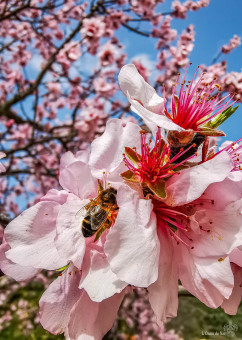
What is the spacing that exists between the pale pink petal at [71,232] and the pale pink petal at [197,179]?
20 centimetres

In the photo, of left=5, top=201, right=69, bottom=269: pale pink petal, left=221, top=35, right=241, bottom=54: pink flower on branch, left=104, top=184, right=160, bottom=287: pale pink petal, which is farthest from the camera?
left=221, top=35, right=241, bottom=54: pink flower on branch

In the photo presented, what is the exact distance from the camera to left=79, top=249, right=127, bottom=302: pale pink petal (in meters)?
0.57

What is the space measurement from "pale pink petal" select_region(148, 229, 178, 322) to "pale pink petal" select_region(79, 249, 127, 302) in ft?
0.24

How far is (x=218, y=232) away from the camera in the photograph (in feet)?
1.95

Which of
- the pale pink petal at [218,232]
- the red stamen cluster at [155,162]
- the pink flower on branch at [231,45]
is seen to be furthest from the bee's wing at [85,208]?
the pink flower on branch at [231,45]

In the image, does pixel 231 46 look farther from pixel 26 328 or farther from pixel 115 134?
pixel 26 328

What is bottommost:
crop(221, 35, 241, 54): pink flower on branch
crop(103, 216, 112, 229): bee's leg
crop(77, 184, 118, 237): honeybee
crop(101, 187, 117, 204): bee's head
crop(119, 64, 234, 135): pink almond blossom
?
crop(103, 216, 112, 229): bee's leg

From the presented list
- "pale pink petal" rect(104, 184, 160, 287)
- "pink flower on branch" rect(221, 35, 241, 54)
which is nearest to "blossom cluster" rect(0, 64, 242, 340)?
"pale pink petal" rect(104, 184, 160, 287)

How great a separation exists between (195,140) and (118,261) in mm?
301

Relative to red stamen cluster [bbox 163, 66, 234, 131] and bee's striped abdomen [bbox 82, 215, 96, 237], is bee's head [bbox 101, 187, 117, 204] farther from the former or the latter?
red stamen cluster [bbox 163, 66, 234, 131]

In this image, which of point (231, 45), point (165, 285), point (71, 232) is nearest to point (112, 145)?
point (71, 232)

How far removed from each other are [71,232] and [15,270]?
18cm

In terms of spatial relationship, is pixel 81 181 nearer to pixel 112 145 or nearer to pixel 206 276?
pixel 112 145

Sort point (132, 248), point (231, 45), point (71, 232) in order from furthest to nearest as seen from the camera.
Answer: point (231, 45)
point (71, 232)
point (132, 248)
